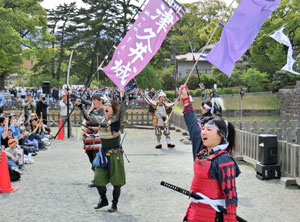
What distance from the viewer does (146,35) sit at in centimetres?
709

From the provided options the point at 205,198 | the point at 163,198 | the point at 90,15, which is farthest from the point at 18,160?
the point at 90,15

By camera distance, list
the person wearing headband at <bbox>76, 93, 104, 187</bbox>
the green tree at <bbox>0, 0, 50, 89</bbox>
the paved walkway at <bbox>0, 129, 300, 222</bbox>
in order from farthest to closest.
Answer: the green tree at <bbox>0, 0, 50, 89</bbox> < the person wearing headband at <bbox>76, 93, 104, 187</bbox> < the paved walkway at <bbox>0, 129, 300, 222</bbox>

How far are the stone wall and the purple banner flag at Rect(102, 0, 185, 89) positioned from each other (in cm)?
3478

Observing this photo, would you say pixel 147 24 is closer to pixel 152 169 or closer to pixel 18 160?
pixel 152 169

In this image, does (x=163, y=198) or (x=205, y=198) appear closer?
(x=205, y=198)

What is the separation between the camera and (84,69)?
43438mm

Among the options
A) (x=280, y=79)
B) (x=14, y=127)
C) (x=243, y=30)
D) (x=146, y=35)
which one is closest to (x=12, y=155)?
(x=14, y=127)

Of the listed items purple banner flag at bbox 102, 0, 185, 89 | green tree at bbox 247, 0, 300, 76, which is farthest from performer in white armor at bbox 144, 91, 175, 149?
green tree at bbox 247, 0, 300, 76

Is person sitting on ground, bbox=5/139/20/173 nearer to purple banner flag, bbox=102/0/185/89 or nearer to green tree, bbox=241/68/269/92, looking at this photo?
purple banner flag, bbox=102/0/185/89

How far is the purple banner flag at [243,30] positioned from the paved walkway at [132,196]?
240 centimetres

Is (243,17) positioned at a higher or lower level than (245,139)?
higher

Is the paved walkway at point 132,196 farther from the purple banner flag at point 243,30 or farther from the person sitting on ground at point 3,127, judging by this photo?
the purple banner flag at point 243,30

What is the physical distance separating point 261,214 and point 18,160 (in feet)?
18.1

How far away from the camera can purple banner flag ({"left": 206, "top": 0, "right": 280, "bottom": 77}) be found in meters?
5.65
